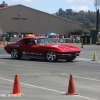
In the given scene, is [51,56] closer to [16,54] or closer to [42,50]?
[42,50]

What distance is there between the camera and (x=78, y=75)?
55.1 ft

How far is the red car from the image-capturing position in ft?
76.6

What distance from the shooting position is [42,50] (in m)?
24.0

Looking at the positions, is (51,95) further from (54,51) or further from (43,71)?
(54,51)

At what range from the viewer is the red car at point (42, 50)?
76.6 feet

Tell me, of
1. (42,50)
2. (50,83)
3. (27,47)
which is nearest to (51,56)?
(42,50)

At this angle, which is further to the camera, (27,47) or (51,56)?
(27,47)

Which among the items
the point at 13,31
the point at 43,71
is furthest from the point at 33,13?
the point at 43,71

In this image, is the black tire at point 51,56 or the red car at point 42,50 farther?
the black tire at point 51,56

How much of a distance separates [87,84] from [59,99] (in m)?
3.58

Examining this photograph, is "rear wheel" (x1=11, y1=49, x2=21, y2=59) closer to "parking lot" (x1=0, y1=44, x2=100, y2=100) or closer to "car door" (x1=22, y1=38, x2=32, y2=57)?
"car door" (x1=22, y1=38, x2=32, y2=57)

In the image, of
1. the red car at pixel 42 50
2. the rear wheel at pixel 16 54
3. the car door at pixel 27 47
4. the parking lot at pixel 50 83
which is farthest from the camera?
the rear wheel at pixel 16 54

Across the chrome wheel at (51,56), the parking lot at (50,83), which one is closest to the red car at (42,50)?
the chrome wheel at (51,56)

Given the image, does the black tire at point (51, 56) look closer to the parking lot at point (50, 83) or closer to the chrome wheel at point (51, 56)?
the chrome wheel at point (51, 56)
